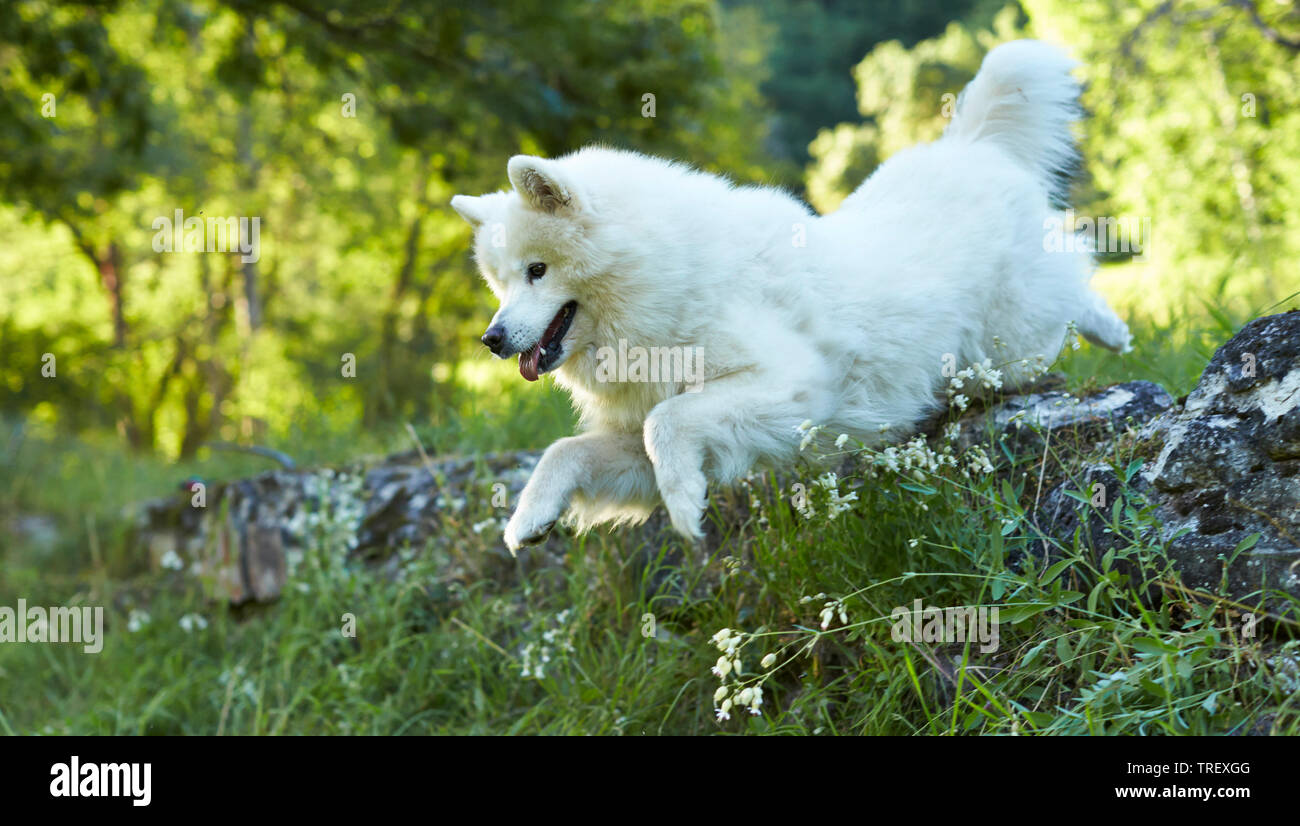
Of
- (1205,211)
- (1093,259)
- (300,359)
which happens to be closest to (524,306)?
(1093,259)

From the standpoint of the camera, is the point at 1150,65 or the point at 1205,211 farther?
the point at 1205,211

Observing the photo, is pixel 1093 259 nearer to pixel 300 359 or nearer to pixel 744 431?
pixel 744 431

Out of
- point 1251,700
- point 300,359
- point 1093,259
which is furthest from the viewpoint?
point 300,359

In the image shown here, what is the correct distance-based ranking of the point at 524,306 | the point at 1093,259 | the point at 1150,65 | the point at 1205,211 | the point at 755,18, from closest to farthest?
the point at 524,306, the point at 1093,259, the point at 1150,65, the point at 1205,211, the point at 755,18

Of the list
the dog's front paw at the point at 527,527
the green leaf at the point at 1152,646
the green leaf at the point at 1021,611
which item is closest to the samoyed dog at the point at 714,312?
the dog's front paw at the point at 527,527

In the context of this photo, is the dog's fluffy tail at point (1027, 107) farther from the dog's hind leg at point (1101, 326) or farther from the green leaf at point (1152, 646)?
the green leaf at point (1152, 646)

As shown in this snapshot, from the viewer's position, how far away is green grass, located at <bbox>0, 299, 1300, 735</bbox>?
297 cm

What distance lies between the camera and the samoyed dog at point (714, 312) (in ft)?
11.5

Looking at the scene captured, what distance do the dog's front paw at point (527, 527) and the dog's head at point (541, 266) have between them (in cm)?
51

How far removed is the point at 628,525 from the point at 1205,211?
17474 millimetres

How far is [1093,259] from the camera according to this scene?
4.98m

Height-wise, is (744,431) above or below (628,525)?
above

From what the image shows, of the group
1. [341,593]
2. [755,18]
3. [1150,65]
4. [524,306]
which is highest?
[755,18]

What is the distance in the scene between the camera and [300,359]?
24359mm
